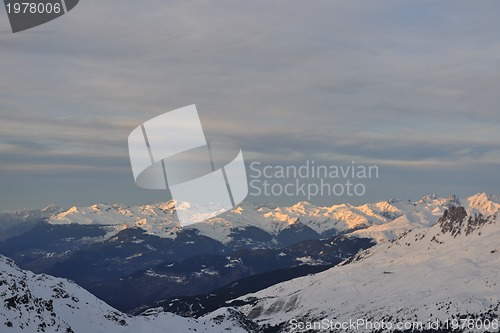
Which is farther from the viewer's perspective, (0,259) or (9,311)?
(0,259)

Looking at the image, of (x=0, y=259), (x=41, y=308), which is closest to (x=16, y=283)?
(x=41, y=308)

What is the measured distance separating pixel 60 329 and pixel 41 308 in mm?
6281

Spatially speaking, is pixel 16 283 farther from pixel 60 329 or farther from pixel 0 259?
pixel 0 259

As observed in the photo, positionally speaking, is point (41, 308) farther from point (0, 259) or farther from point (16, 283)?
point (0, 259)

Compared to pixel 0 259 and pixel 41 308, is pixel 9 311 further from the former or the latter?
pixel 0 259

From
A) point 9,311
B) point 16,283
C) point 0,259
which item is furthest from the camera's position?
point 0,259

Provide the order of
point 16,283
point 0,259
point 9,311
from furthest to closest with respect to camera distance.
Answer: point 0,259, point 16,283, point 9,311

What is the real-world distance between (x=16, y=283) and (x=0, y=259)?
159 ft

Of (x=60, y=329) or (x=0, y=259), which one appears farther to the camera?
(x=0, y=259)

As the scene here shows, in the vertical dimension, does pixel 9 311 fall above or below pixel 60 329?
above

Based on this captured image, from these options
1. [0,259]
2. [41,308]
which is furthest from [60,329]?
[0,259]

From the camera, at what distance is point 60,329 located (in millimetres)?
153750

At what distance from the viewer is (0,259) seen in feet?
648

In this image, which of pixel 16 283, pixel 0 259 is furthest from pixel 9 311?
pixel 0 259
